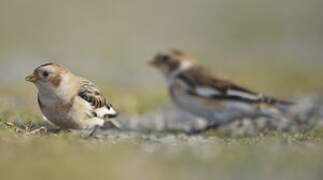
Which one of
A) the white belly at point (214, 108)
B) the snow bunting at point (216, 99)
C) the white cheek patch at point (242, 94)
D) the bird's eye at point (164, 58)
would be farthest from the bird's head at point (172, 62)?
the white cheek patch at point (242, 94)

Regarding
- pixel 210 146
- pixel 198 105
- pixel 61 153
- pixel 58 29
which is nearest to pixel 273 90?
pixel 198 105

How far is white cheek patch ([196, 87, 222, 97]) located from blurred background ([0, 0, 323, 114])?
713 centimetres

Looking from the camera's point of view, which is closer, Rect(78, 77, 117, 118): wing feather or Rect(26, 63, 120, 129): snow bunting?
Rect(26, 63, 120, 129): snow bunting

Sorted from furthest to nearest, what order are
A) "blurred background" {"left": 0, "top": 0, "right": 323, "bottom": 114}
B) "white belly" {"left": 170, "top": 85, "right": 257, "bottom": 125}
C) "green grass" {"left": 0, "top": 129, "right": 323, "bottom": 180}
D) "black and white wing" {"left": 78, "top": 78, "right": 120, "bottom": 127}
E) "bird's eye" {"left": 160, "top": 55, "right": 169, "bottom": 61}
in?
"blurred background" {"left": 0, "top": 0, "right": 323, "bottom": 114}, "bird's eye" {"left": 160, "top": 55, "right": 169, "bottom": 61}, "white belly" {"left": 170, "top": 85, "right": 257, "bottom": 125}, "black and white wing" {"left": 78, "top": 78, "right": 120, "bottom": 127}, "green grass" {"left": 0, "top": 129, "right": 323, "bottom": 180}

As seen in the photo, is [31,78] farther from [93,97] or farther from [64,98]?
[93,97]

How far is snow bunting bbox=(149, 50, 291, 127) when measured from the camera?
13.0 meters

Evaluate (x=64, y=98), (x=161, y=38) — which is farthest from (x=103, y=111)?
(x=161, y=38)

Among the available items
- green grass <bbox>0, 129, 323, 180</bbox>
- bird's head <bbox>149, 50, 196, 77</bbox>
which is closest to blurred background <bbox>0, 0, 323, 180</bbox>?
green grass <bbox>0, 129, 323, 180</bbox>

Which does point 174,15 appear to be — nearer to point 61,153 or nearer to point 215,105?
point 215,105

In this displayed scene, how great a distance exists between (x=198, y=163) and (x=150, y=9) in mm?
35407

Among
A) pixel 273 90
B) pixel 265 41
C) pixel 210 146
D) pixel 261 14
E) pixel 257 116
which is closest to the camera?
pixel 210 146

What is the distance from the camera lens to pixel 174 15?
143 feet

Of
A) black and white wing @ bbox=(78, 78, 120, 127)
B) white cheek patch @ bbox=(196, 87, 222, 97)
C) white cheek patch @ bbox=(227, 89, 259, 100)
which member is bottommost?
black and white wing @ bbox=(78, 78, 120, 127)

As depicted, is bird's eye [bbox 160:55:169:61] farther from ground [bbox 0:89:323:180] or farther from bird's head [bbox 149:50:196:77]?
ground [bbox 0:89:323:180]
